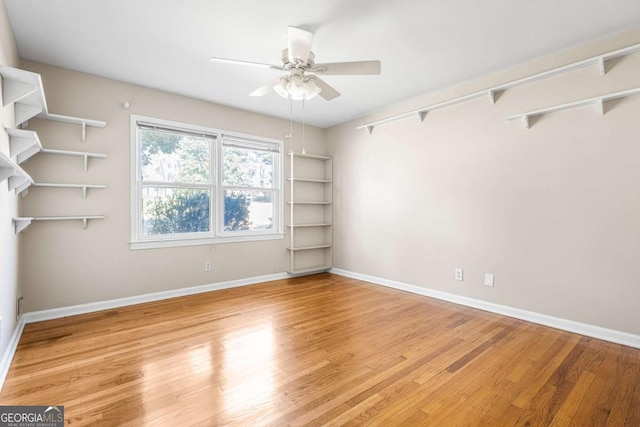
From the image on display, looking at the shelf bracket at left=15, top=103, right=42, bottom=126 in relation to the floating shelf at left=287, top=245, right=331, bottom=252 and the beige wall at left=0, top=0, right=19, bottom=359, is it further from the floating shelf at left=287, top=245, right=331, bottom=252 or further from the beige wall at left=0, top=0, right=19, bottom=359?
the floating shelf at left=287, top=245, right=331, bottom=252

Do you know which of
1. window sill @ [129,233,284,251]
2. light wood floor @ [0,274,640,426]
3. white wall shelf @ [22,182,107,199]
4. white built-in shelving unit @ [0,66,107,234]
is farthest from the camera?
window sill @ [129,233,284,251]

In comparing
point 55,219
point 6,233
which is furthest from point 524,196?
point 55,219

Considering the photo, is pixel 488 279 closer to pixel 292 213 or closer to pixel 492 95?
pixel 492 95

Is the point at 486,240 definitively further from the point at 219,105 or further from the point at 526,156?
the point at 219,105

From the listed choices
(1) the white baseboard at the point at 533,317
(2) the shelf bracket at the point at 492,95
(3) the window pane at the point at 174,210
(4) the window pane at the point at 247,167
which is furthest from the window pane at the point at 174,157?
(2) the shelf bracket at the point at 492,95

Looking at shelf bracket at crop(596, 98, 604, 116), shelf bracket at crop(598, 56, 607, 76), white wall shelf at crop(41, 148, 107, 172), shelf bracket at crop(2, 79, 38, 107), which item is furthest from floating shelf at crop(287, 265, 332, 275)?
shelf bracket at crop(598, 56, 607, 76)

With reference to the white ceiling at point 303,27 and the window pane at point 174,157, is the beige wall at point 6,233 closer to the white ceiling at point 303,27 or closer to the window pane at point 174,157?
the white ceiling at point 303,27

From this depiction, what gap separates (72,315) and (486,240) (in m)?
4.51

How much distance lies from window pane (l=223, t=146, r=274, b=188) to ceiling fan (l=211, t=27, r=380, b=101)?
77.8 inches

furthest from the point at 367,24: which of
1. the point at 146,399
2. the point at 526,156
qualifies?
the point at 146,399

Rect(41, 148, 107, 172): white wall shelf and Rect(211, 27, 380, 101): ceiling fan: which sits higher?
Rect(211, 27, 380, 101): ceiling fan

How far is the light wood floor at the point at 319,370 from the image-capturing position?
164 cm

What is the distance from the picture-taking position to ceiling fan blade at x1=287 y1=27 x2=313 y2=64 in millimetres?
2080

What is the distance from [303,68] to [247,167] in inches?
96.6
